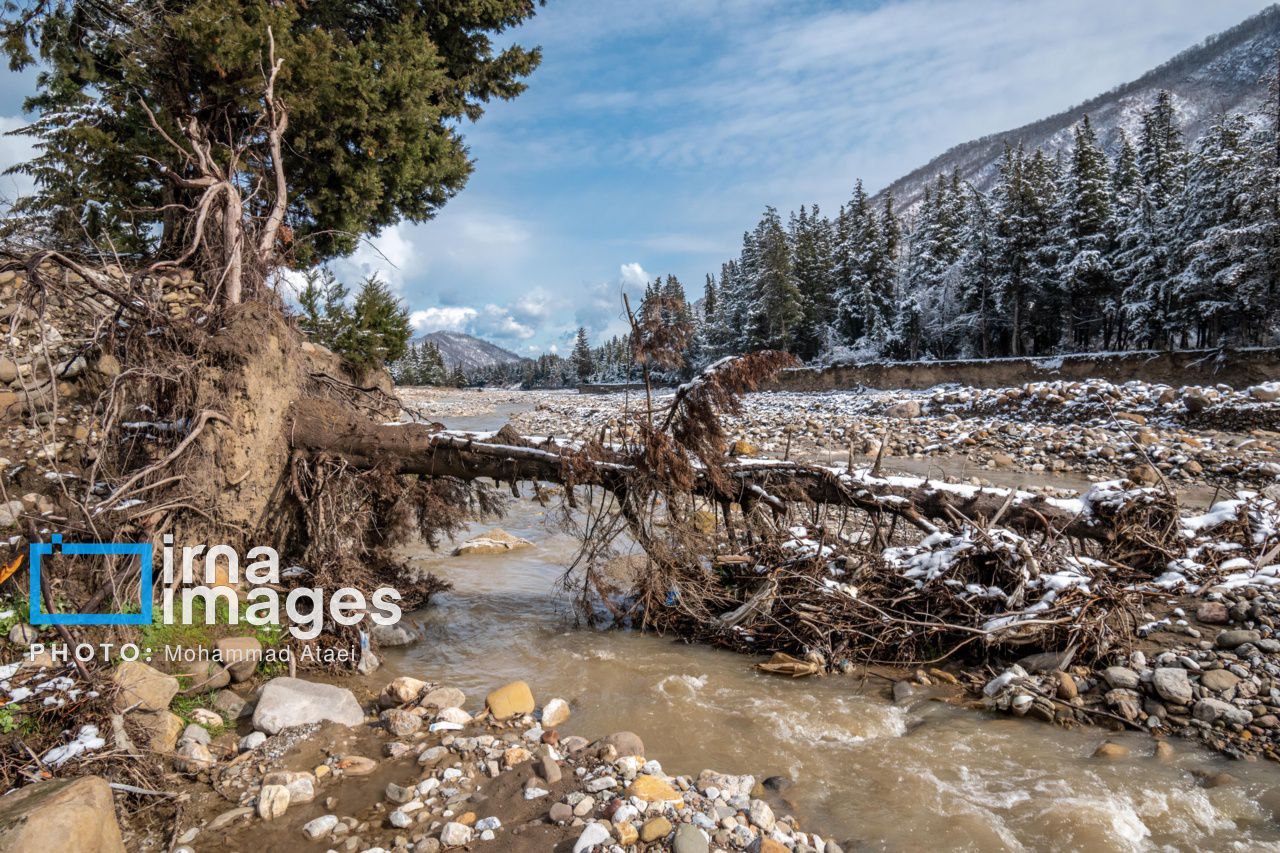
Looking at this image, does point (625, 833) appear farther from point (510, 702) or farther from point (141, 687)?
point (141, 687)

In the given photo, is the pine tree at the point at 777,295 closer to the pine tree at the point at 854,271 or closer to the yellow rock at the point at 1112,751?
the pine tree at the point at 854,271

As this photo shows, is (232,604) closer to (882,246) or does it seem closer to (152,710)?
(152,710)

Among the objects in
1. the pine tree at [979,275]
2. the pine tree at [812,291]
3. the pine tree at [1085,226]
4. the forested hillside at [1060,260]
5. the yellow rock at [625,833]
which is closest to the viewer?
the yellow rock at [625,833]

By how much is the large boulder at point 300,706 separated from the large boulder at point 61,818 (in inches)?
54.1

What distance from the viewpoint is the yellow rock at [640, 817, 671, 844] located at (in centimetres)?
310

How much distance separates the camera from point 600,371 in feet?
341

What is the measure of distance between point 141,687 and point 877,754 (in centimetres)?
518

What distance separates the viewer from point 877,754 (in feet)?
13.7

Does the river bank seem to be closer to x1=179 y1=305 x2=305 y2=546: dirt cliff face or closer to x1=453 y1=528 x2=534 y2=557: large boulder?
x1=179 y1=305 x2=305 y2=546: dirt cliff face

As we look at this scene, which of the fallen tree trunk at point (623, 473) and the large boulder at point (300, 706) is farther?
the fallen tree trunk at point (623, 473)

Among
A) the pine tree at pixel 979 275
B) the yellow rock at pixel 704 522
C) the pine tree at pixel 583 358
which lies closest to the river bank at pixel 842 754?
the yellow rock at pixel 704 522

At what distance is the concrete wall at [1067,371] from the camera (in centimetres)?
2262

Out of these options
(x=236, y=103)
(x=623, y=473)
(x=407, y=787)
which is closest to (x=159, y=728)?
(x=407, y=787)

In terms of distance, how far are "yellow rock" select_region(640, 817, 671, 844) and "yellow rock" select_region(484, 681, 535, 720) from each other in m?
1.75
